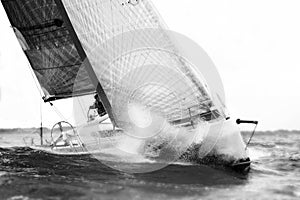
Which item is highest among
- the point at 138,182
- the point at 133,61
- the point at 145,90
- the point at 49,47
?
the point at 49,47

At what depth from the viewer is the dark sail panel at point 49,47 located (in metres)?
12.8

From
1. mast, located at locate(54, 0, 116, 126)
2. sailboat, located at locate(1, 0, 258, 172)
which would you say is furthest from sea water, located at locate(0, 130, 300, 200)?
mast, located at locate(54, 0, 116, 126)

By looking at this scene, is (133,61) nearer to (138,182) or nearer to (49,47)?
(138,182)

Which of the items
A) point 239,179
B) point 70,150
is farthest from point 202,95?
point 70,150

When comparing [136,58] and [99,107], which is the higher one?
[136,58]

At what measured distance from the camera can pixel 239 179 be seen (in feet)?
25.8

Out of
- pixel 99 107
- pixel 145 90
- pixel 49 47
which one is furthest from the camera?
pixel 49 47

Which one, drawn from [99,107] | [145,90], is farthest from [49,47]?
[145,90]

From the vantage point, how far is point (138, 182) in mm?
6973

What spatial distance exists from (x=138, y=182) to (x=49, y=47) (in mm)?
7861

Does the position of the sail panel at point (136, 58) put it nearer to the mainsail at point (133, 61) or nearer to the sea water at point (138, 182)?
the mainsail at point (133, 61)

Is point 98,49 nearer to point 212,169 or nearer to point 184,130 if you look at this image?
point 184,130

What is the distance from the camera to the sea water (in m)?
6.12

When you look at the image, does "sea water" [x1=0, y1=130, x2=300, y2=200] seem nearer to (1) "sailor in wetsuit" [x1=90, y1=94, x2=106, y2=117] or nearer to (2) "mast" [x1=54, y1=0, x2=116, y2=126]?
(2) "mast" [x1=54, y1=0, x2=116, y2=126]
